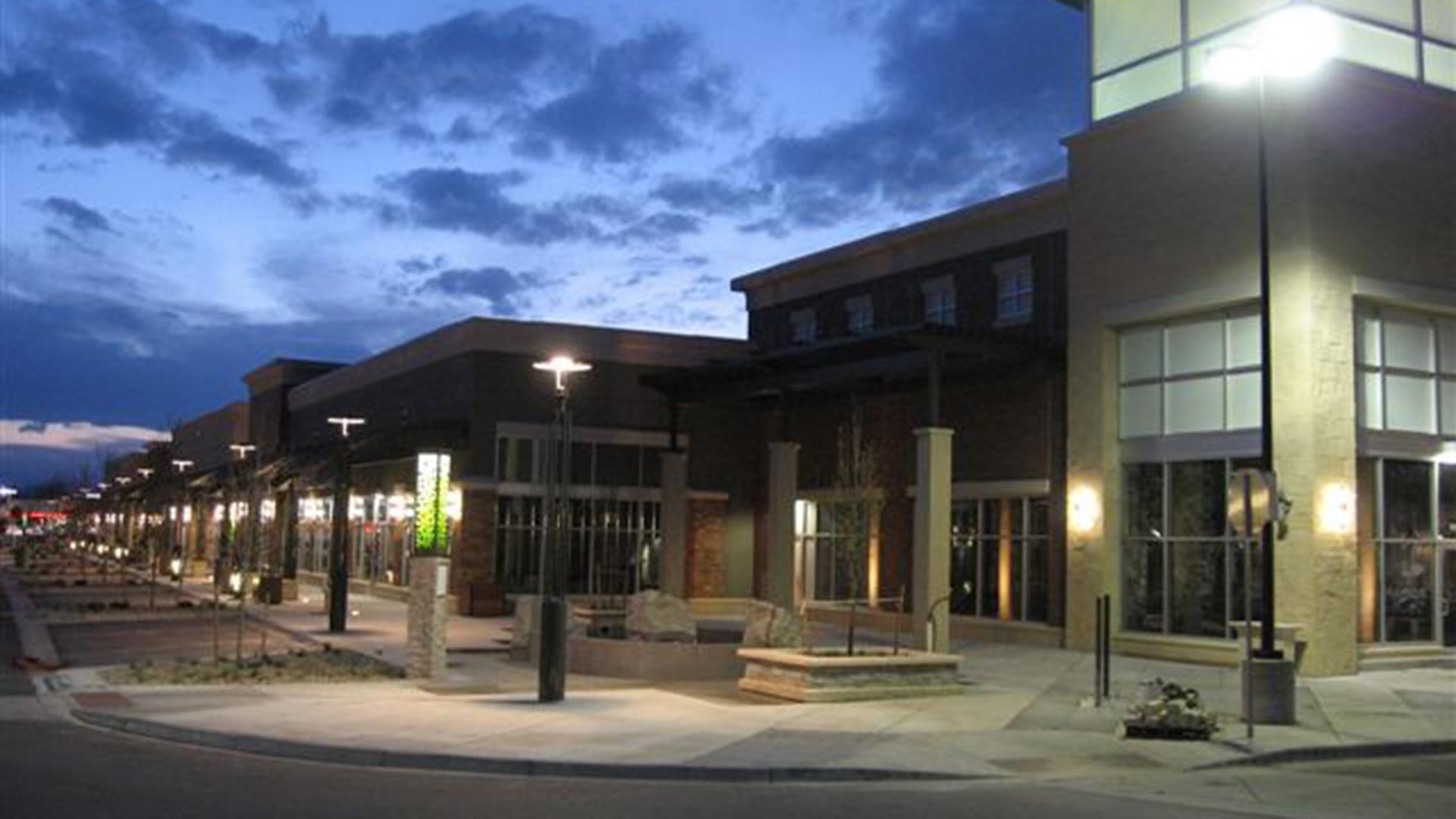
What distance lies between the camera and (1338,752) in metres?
15.8

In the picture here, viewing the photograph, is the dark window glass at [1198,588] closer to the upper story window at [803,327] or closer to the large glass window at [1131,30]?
the large glass window at [1131,30]

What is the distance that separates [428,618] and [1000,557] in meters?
15.0

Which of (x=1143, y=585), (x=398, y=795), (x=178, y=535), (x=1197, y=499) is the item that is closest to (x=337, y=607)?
(x=1143, y=585)

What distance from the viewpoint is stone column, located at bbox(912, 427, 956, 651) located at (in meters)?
27.2

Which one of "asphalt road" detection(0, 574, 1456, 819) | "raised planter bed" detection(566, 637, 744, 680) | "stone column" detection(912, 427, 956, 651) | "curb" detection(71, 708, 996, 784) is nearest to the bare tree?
"stone column" detection(912, 427, 956, 651)

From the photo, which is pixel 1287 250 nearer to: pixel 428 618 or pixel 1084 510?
pixel 1084 510

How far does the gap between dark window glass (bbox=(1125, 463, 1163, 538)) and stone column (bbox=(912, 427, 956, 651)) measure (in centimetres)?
359

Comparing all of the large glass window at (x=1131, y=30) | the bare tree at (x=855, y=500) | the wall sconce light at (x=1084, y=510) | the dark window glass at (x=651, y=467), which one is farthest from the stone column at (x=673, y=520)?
the large glass window at (x=1131, y=30)

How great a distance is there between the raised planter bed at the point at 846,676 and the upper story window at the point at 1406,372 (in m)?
9.97

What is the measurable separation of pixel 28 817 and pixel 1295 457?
794 inches

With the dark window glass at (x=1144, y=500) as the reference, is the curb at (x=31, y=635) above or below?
below

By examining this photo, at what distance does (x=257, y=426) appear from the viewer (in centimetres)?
6744

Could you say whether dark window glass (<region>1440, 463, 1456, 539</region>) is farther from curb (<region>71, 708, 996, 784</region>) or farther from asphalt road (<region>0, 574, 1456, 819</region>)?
curb (<region>71, 708, 996, 784</region>)

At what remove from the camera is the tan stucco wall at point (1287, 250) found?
2389cm
